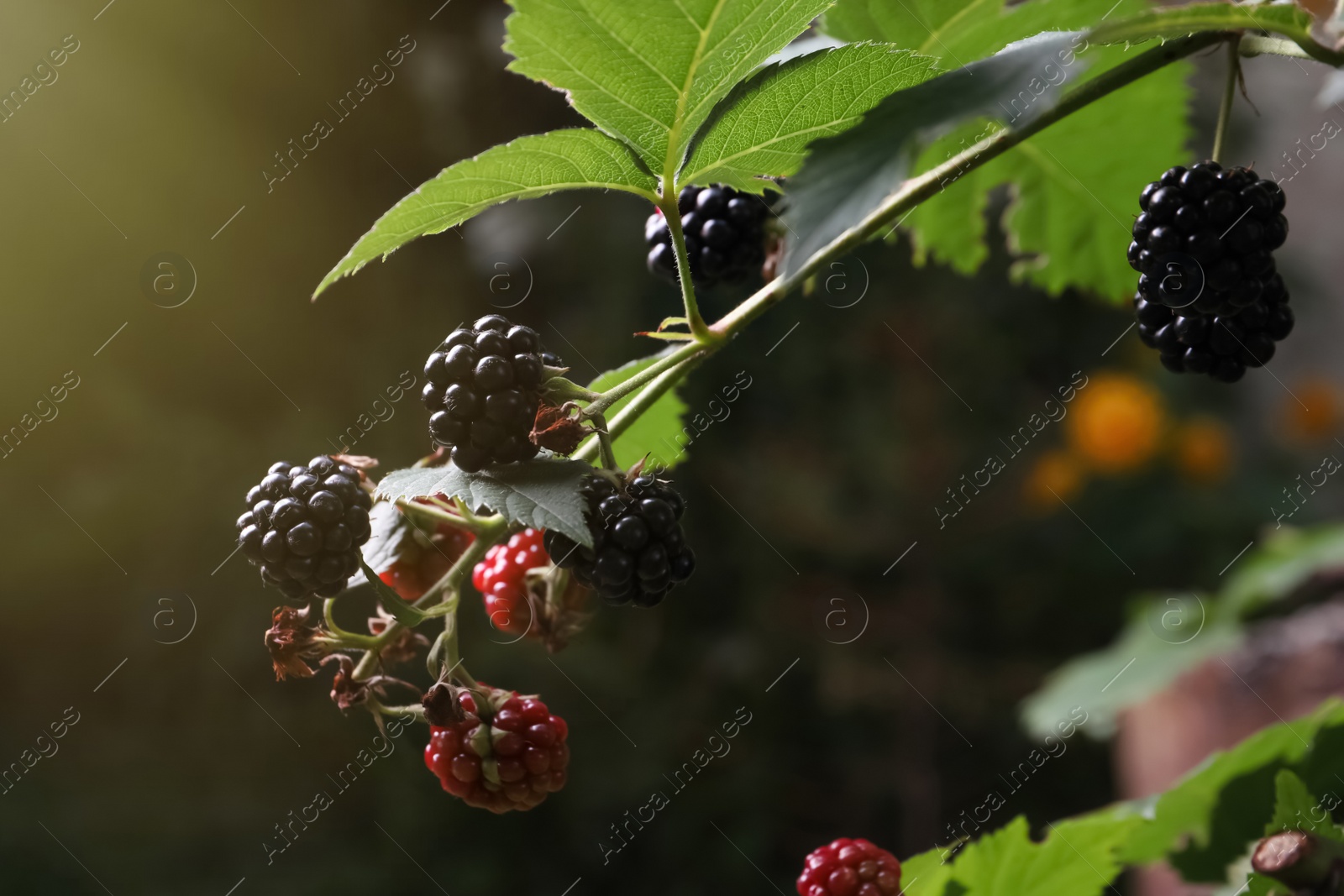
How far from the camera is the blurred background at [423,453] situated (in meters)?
1.93

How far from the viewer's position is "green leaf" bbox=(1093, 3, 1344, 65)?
0.37 metres

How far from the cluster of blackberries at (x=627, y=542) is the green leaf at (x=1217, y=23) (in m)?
0.23

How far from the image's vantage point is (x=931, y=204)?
0.79 m

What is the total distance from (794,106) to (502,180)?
5.0 inches

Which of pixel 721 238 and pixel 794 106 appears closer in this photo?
pixel 794 106

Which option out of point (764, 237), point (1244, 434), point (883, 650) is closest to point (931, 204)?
point (764, 237)

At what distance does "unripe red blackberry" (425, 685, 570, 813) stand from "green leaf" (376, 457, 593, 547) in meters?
0.11

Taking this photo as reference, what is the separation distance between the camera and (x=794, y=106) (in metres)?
0.43

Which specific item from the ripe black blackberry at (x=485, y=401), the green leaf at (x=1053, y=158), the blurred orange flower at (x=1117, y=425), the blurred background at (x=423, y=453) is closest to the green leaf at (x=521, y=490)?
the ripe black blackberry at (x=485, y=401)

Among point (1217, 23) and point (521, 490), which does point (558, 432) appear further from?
point (1217, 23)

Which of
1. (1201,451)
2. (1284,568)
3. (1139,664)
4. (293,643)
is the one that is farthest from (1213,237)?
(1201,451)

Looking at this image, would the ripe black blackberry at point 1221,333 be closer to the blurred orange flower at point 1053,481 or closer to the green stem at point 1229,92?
the green stem at point 1229,92

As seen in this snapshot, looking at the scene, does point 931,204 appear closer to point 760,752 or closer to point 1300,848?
point 1300,848

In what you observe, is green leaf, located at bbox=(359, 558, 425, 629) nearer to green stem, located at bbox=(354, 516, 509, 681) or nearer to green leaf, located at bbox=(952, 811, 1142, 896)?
green stem, located at bbox=(354, 516, 509, 681)
